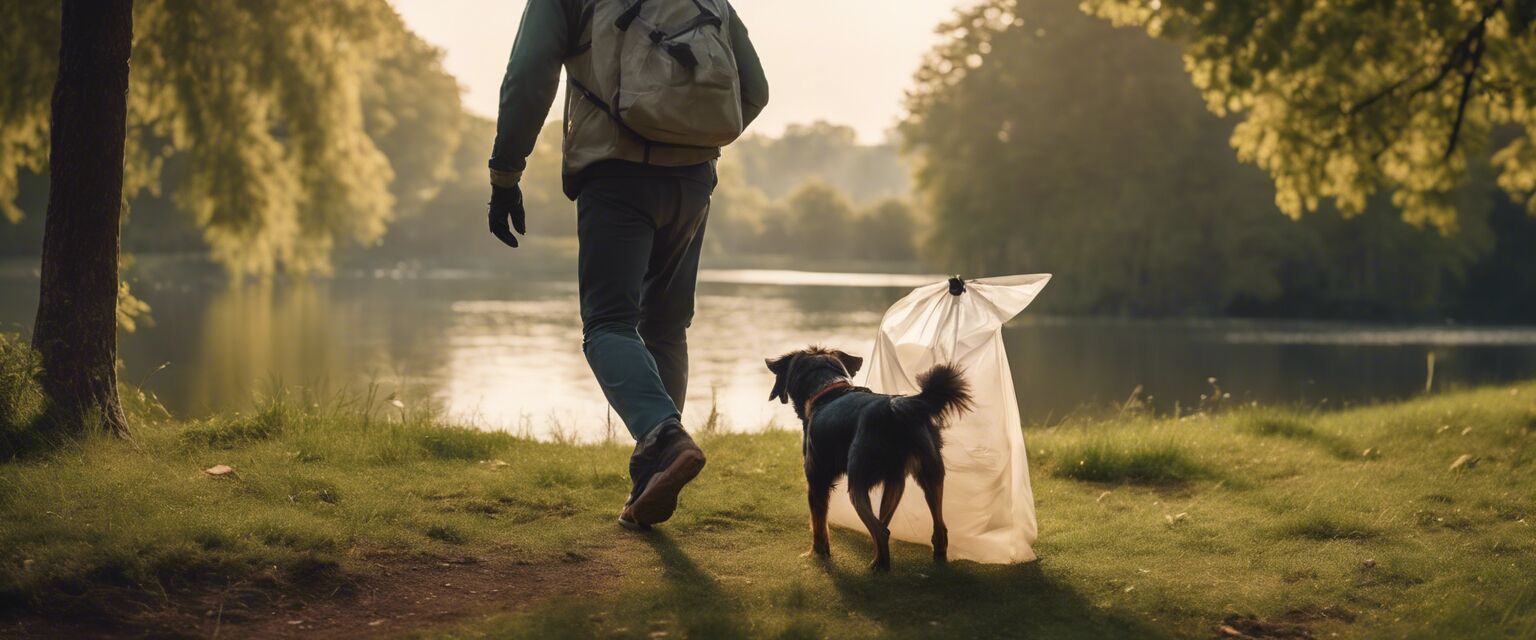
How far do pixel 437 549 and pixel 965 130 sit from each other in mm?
32137

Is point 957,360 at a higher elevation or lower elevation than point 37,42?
lower

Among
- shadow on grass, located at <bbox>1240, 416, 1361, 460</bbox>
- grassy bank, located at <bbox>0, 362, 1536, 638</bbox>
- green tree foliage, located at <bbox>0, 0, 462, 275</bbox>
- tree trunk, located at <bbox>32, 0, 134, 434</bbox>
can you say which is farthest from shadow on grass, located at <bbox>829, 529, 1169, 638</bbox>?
green tree foliage, located at <bbox>0, 0, 462, 275</bbox>

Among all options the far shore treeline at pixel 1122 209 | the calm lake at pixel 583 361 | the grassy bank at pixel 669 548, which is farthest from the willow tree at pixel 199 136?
the far shore treeline at pixel 1122 209

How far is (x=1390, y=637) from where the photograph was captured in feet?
10.2

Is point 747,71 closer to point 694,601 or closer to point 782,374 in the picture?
point 782,374

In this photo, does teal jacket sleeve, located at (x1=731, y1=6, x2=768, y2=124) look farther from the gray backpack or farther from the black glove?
the black glove

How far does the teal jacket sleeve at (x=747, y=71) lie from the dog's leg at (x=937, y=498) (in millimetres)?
1389

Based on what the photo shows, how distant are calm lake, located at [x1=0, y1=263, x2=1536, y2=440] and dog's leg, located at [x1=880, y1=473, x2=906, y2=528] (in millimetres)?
3528

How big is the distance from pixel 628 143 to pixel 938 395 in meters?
1.24

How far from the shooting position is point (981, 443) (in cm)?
388

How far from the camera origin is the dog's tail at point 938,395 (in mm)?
3443

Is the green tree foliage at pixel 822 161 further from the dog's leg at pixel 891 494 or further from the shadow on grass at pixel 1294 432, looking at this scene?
the dog's leg at pixel 891 494

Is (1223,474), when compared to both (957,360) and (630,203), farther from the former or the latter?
(630,203)

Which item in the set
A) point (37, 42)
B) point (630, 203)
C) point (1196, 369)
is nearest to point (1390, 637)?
point (630, 203)
